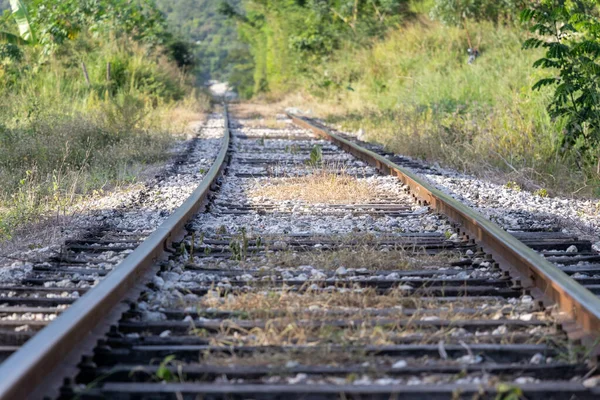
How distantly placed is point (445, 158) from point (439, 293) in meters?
6.68

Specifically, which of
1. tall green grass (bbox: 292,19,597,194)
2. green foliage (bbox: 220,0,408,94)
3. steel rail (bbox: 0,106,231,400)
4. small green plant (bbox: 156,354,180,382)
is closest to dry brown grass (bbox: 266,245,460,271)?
steel rail (bbox: 0,106,231,400)

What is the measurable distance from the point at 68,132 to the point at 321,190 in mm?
4724

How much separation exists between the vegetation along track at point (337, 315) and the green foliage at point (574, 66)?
2803 millimetres

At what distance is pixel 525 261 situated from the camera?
13.5ft

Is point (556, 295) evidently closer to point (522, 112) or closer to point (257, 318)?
point (257, 318)

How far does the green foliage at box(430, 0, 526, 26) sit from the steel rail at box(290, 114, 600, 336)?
14223mm

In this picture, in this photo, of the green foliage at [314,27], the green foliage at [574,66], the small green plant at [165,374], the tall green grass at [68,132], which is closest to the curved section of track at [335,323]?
the small green plant at [165,374]

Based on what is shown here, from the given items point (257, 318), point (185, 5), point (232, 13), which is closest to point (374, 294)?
point (257, 318)

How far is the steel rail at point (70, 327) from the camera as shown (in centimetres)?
243

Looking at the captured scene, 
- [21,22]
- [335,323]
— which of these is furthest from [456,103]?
[335,323]

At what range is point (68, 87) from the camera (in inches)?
646

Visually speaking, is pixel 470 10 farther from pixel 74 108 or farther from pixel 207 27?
pixel 207 27

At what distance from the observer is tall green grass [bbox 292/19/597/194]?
9.10 m

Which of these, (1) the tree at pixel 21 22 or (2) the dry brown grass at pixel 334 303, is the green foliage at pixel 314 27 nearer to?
(1) the tree at pixel 21 22
